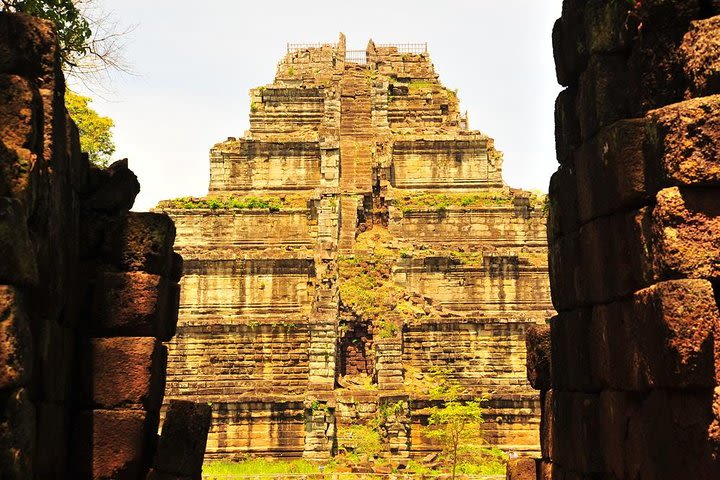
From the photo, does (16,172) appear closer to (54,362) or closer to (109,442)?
(54,362)

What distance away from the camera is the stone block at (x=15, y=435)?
235 inches

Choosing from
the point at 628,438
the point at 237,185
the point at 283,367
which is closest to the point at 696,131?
the point at 628,438

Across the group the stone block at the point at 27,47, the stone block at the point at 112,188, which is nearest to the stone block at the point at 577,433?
the stone block at the point at 112,188

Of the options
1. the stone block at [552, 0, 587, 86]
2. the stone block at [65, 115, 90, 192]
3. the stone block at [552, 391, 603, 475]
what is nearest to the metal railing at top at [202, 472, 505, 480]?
the stone block at [552, 391, 603, 475]

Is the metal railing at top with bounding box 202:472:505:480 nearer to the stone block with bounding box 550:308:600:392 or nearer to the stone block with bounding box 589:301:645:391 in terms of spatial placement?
the stone block with bounding box 550:308:600:392

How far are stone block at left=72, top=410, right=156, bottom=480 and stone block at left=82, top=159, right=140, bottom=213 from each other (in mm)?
2060

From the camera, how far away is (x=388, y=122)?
38125mm

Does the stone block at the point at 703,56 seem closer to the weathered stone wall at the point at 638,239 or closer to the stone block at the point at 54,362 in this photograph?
the weathered stone wall at the point at 638,239

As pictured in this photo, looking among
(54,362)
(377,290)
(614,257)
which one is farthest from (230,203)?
(614,257)

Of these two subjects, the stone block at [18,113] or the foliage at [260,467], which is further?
the foliage at [260,467]

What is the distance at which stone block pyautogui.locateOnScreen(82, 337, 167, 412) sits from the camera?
8.36m

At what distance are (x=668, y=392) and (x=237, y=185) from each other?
28.6 metres

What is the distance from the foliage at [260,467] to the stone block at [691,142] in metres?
17.8

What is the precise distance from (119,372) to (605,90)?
198 inches
